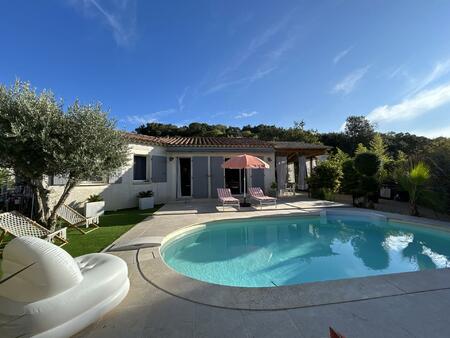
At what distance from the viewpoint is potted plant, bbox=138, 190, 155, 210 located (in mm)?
13328

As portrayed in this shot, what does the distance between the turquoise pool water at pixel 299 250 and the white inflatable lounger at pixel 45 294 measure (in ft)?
10.1

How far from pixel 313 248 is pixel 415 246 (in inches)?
128

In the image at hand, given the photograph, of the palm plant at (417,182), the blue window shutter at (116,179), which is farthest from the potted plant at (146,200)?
the palm plant at (417,182)

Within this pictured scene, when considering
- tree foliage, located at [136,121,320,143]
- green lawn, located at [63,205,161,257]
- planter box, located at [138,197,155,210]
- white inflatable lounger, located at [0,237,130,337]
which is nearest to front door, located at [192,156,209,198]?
planter box, located at [138,197,155,210]

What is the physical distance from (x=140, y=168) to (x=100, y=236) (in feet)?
24.9

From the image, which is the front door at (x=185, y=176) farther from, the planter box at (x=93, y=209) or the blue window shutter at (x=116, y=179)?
the planter box at (x=93, y=209)

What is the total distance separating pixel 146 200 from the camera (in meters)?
13.4

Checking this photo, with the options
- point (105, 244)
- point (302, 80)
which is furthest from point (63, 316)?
point (302, 80)

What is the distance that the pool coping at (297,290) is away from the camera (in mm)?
3432

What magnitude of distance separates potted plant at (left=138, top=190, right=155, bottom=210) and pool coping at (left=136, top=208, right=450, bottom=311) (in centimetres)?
934

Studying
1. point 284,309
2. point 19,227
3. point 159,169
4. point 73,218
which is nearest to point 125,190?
point 159,169

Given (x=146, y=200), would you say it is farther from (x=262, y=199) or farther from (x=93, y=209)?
(x=262, y=199)

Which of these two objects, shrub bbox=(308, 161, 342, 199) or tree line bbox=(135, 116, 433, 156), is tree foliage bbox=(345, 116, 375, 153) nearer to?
tree line bbox=(135, 116, 433, 156)

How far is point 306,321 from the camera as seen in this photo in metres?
2.96
